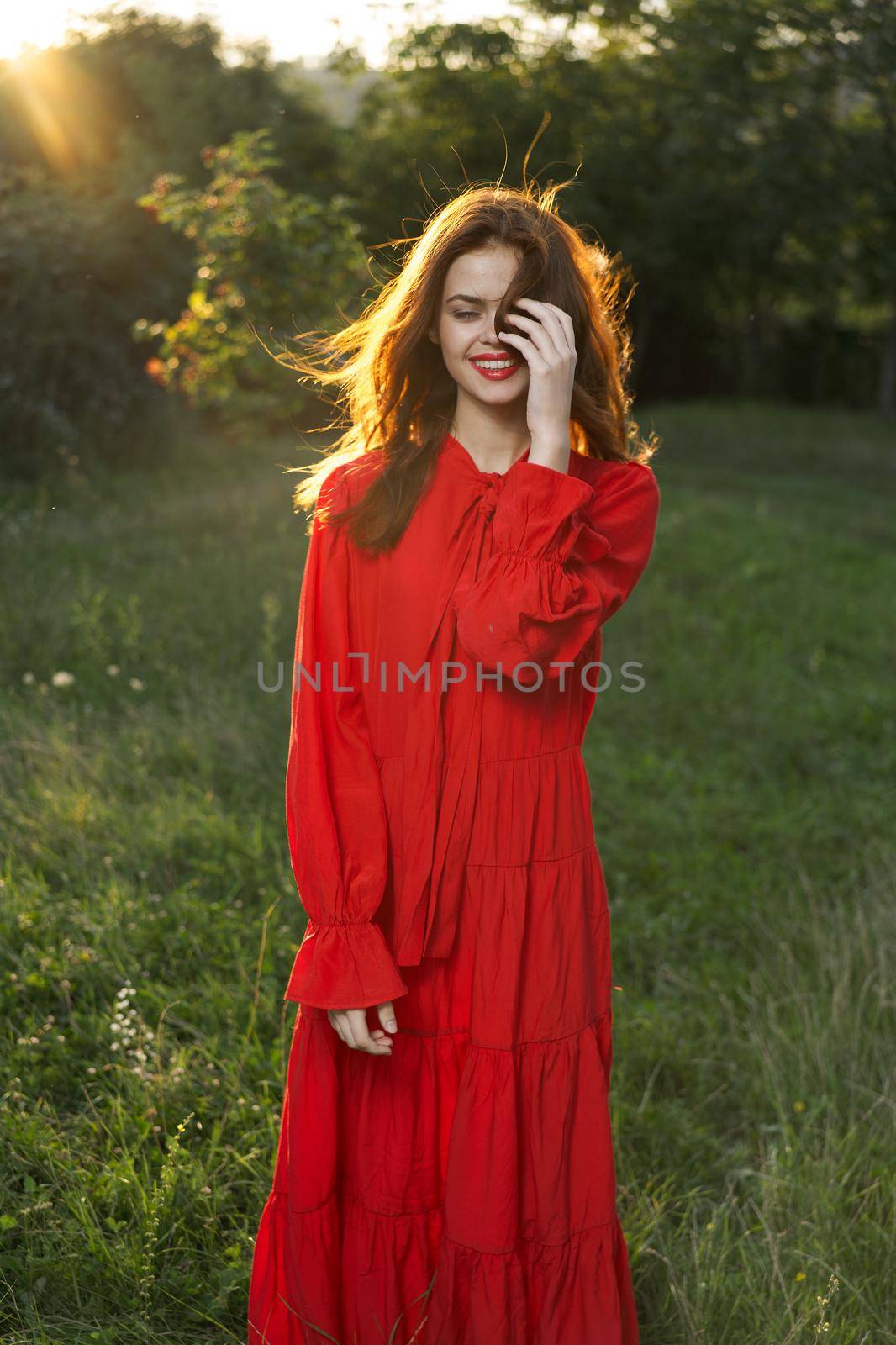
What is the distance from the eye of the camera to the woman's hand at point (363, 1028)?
1758 millimetres

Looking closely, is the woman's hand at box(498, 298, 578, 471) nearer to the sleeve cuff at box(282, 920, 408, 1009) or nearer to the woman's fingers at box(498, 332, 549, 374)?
the woman's fingers at box(498, 332, 549, 374)

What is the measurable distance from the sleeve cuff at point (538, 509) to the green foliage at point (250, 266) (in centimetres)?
439

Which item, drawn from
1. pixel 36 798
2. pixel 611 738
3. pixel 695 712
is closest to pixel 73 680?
pixel 36 798

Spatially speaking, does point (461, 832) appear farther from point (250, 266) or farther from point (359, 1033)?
point (250, 266)

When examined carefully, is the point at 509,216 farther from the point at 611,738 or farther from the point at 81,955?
the point at 611,738

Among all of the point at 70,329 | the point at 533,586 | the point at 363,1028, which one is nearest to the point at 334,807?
the point at 363,1028

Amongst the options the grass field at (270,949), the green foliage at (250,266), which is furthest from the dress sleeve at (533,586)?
the green foliage at (250,266)

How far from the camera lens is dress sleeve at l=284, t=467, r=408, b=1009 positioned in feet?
5.76

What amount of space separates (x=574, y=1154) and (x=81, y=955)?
5.28ft

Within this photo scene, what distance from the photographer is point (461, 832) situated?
5.91 feet

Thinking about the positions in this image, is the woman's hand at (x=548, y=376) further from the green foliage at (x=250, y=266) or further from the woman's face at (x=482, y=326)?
the green foliage at (x=250, y=266)

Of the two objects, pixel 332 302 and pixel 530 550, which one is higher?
pixel 332 302

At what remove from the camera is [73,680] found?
4.82 meters

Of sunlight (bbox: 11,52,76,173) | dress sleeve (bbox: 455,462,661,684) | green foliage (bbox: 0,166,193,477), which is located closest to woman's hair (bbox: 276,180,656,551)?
dress sleeve (bbox: 455,462,661,684)
